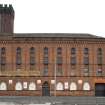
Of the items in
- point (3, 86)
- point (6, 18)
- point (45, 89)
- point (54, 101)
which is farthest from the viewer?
point (6, 18)

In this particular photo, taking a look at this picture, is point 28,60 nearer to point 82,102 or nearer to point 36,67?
point 36,67

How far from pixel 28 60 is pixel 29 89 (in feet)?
15.5

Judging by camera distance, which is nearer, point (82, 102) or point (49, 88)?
point (82, 102)

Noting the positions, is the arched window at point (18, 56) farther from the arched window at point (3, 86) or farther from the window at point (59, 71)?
the window at point (59, 71)

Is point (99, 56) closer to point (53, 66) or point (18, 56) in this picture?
point (53, 66)

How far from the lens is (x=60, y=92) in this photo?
72938mm

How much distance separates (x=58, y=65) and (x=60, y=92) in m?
4.40

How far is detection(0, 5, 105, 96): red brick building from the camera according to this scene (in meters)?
72.9

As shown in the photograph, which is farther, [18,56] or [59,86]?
[18,56]

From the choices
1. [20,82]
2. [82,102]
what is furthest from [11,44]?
[82,102]

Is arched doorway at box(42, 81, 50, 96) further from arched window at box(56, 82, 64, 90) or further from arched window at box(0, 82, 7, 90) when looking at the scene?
arched window at box(0, 82, 7, 90)

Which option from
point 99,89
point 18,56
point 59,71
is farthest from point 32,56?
point 99,89

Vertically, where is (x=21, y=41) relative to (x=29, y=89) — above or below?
above

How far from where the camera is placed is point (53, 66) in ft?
240
